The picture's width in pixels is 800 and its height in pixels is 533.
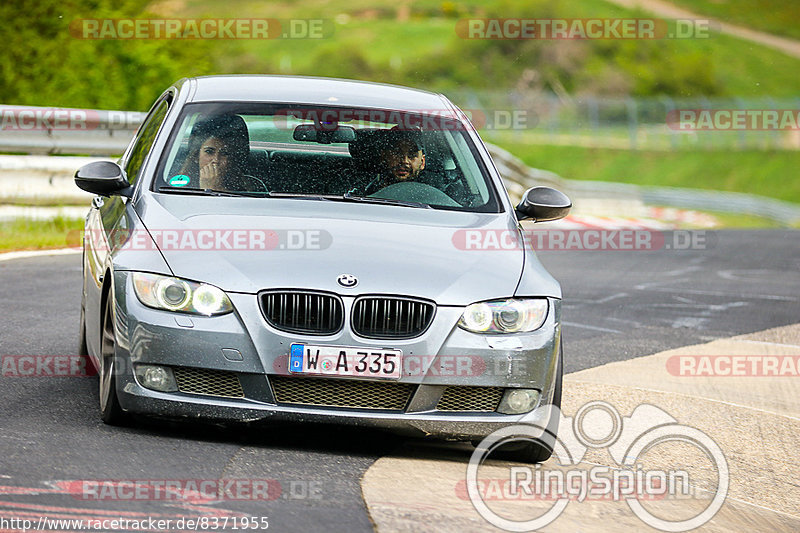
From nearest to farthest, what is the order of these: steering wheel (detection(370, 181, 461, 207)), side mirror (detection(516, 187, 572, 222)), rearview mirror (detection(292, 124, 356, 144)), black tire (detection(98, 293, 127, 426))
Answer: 1. black tire (detection(98, 293, 127, 426))
2. steering wheel (detection(370, 181, 461, 207))
3. side mirror (detection(516, 187, 572, 222))
4. rearview mirror (detection(292, 124, 356, 144))

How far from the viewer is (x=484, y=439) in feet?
19.4

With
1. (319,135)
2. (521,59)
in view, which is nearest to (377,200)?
(319,135)

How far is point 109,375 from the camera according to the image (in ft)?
19.4

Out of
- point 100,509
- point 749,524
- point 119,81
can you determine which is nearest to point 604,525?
point 749,524

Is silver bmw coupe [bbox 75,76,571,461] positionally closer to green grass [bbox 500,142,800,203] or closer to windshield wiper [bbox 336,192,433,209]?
windshield wiper [bbox 336,192,433,209]

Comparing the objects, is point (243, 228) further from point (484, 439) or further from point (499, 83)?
point (499, 83)

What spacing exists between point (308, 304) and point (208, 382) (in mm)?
517

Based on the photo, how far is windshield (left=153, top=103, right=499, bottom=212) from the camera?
22.0 ft

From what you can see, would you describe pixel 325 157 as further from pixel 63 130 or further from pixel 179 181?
pixel 63 130

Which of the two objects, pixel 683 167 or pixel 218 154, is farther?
pixel 683 167

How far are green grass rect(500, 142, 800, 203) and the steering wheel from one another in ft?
158

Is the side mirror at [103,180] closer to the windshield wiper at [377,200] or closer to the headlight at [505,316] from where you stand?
the windshield wiper at [377,200]

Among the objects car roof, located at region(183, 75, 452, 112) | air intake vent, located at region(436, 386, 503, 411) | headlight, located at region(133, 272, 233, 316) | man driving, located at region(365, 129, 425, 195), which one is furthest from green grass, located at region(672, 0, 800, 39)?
headlight, located at region(133, 272, 233, 316)

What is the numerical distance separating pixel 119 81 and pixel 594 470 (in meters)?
18.9
